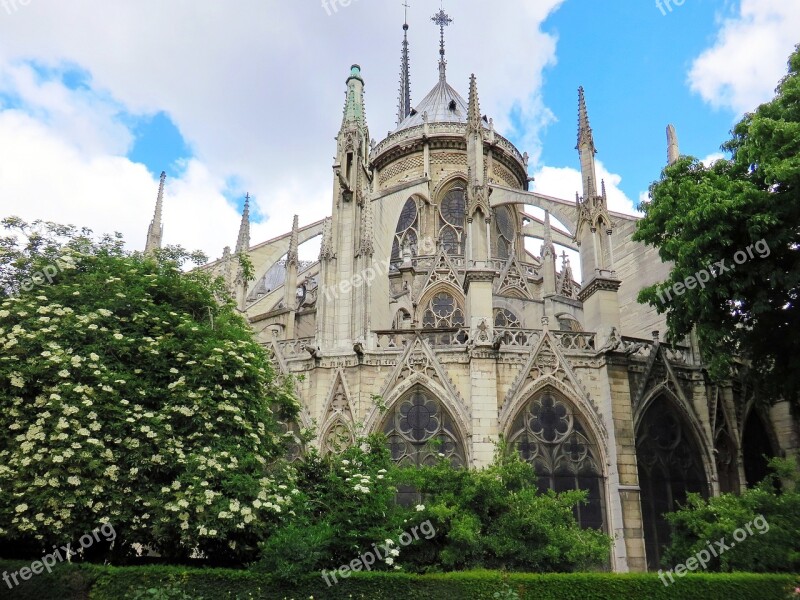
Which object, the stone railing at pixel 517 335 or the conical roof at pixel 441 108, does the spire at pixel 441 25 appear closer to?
the conical roof at pixel 441 108

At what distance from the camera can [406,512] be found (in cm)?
1278

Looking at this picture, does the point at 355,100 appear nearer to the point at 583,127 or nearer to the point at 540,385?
the point at 583,127

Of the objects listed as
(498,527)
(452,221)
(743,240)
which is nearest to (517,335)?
(743,240)

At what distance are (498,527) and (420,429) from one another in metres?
5.80

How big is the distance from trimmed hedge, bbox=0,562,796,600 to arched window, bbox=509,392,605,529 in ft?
19.9

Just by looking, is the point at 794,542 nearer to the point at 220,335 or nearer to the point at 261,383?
the point at 261,383

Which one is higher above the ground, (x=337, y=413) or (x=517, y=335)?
(x=517, y=335)

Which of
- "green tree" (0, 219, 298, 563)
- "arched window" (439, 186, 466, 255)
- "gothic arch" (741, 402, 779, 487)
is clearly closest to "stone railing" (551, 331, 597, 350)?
"gothic arch" (741, 402, 779, 487)

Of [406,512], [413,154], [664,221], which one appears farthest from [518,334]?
[413,154]

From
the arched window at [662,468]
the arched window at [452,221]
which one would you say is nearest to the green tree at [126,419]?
the arched window at [662,468]

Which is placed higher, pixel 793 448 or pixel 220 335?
pixel 220 335

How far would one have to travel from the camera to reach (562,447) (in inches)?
709

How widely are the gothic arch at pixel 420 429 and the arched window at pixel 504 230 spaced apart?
17.7 meters

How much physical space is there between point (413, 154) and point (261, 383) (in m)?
25.8
